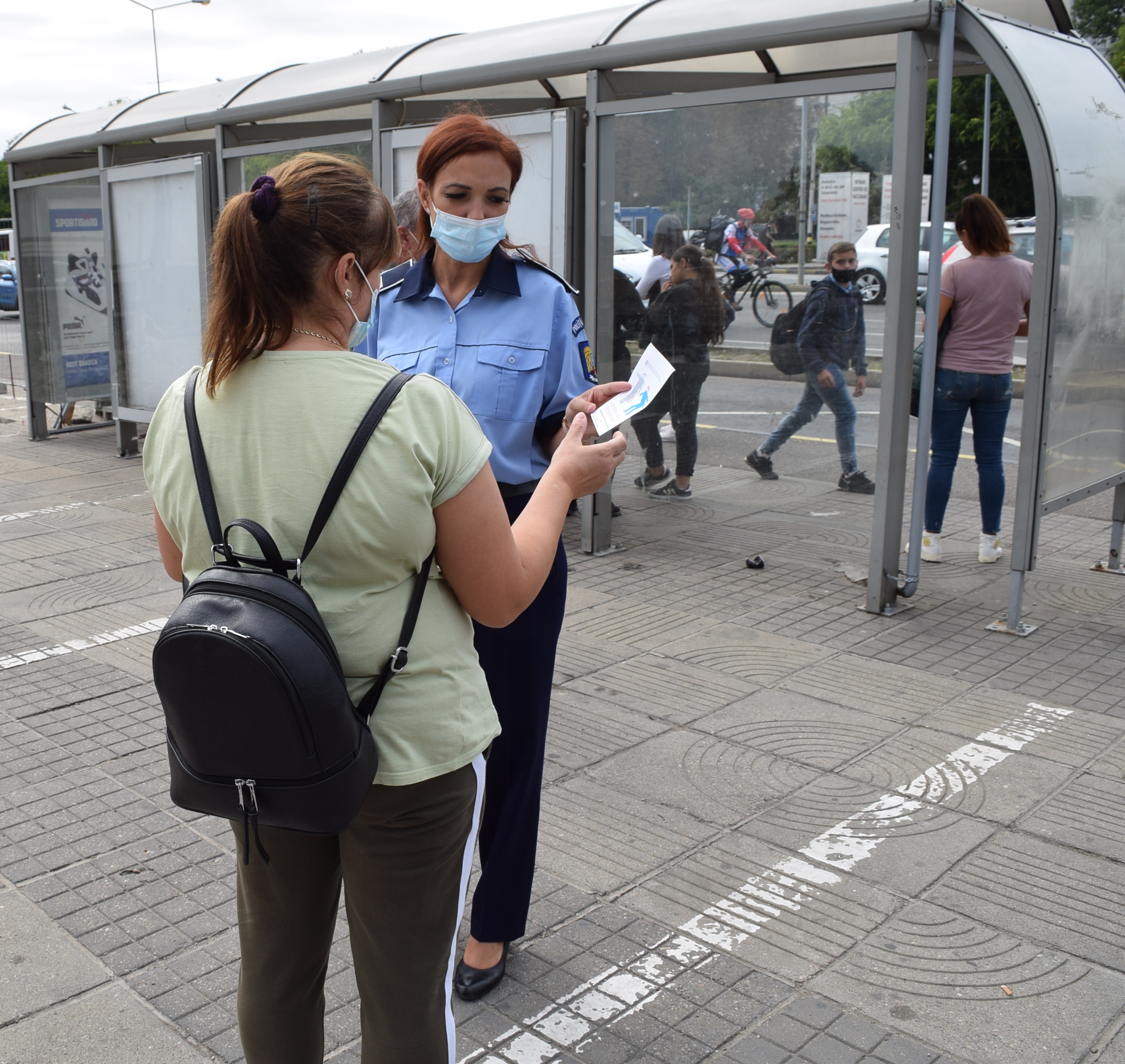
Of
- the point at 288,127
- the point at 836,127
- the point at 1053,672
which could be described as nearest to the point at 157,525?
the point at 1053,672

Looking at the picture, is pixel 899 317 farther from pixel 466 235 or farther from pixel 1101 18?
pixel 1101 18

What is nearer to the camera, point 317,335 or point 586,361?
point 317,335

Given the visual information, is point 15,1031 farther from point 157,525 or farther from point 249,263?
point 249,263

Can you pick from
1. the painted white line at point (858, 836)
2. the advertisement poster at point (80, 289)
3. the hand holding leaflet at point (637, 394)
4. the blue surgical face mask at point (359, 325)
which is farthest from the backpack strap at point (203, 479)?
the advertisement poster at point (80, 289)

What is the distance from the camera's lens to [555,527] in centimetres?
185

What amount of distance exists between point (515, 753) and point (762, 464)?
508 centimetres

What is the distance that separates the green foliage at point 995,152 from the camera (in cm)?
3231

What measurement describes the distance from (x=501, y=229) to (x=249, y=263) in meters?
1.04

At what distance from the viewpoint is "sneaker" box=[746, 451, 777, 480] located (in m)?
7.34

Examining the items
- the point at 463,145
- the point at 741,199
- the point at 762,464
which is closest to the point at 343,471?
the point at 463,145

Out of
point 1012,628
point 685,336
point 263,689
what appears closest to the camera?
point 263,689

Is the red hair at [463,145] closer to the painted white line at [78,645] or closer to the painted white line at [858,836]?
the painted white line at [858,836]

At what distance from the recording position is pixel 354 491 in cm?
155

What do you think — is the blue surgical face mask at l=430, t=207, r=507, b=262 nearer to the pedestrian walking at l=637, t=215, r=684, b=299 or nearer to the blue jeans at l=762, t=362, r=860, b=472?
the blue jeans at l=762, t=362, r=860, b=472
